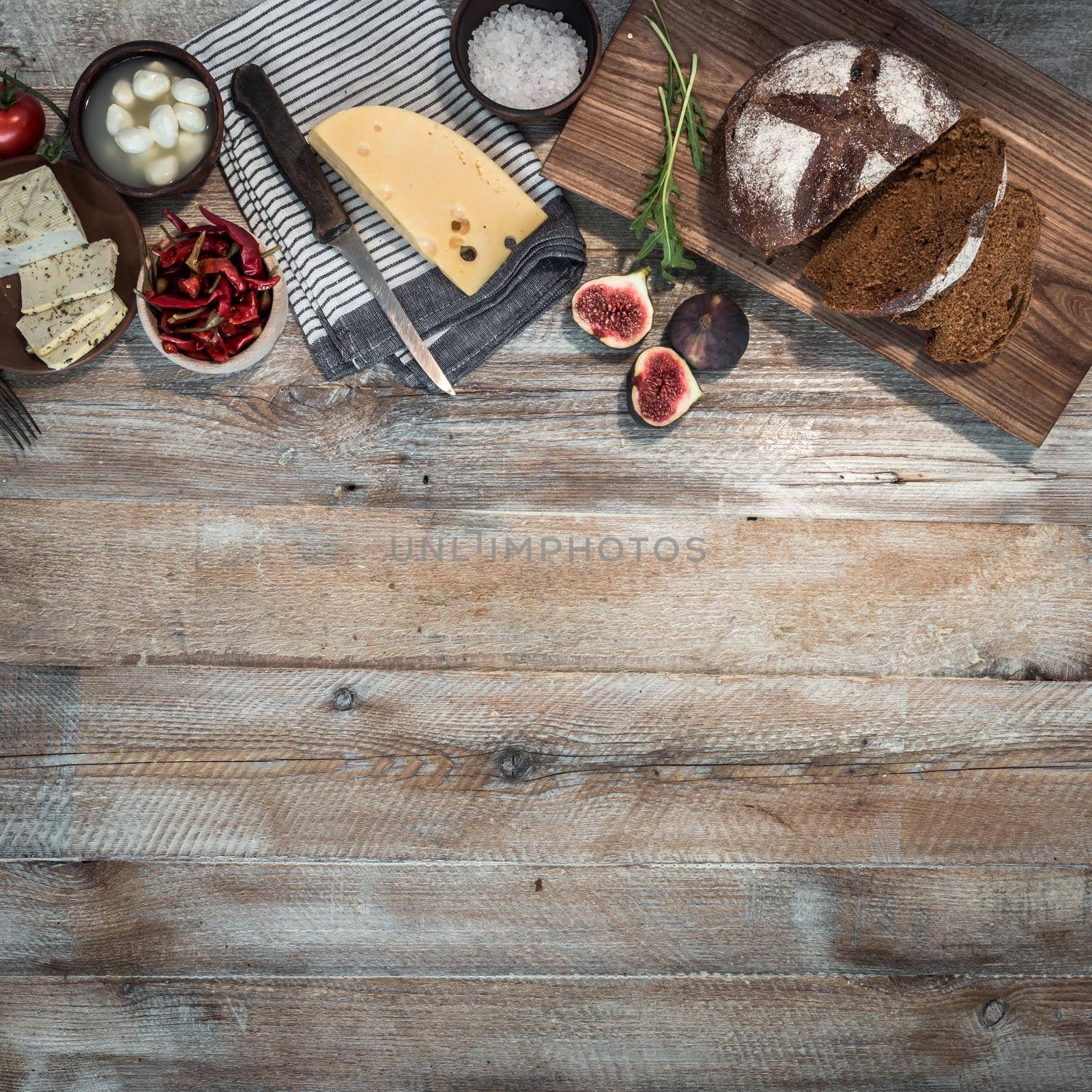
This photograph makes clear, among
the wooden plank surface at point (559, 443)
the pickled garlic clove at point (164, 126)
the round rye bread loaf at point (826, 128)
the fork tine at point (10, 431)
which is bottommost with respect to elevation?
the fork tine at point (10, 431)

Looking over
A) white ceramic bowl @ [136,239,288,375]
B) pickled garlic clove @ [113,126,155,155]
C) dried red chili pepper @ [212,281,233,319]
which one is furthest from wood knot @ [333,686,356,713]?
pickled garlic clove @ [113,126,155,155]

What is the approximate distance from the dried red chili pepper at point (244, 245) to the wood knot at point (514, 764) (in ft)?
4.29

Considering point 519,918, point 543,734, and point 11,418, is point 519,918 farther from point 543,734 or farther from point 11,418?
point 11,418

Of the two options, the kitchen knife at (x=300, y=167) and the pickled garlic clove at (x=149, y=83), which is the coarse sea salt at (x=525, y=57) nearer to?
the kitchen knife at (x=300, y=167)

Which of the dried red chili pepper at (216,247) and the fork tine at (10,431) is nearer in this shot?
the dried red chili pepper at (216,247)

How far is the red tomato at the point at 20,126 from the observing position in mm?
1884

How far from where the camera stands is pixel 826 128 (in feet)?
5.66

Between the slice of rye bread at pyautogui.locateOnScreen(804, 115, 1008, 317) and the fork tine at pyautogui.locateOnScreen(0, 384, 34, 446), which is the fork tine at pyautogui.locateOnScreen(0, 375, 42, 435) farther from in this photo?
the slice of rye bread at pyautogui.locateOnScreen(804, 115, 1008, 317)

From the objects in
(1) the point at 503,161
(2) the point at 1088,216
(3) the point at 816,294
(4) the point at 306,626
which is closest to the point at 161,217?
(1) the point at 503,161

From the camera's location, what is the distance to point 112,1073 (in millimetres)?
2275

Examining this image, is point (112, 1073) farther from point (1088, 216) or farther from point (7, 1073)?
point (1088, 216)

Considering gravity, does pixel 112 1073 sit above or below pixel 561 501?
below

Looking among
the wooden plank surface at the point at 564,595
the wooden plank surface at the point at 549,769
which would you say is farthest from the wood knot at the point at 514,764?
the wooden plank surface at the point at 564,595

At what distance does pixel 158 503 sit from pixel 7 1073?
1.57 meters
